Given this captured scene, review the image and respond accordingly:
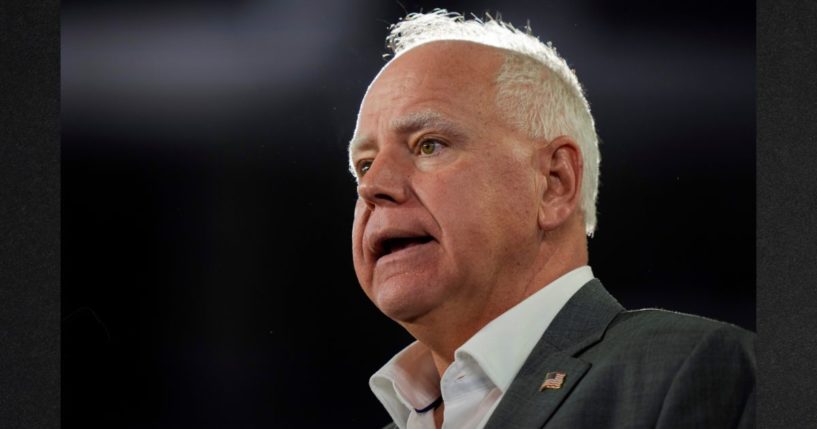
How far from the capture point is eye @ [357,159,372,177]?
219 centimetres

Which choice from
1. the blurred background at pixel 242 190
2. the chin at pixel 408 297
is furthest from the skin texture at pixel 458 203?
the blurred background at pixel 242 190

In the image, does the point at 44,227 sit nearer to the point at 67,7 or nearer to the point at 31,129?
the point at 31,129

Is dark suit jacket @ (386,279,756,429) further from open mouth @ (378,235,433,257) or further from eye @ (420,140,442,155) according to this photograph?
eye @ (420,140,442,155)

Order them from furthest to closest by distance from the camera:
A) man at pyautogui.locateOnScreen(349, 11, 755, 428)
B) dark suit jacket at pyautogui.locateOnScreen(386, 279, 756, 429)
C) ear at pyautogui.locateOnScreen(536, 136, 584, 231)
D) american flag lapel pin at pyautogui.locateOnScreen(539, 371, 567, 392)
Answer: ear at pyautogui.locateOnScreen(536, 136, 584, 231)
man at pyautogui.locateOnScreen(349, 11, 755, 428)
american flag lapel pin at pyautogui.locateOnScreen(539, 371, 567, 392)
dark suit jacket at pyautogui.locateOnScreen(386, 279, 756, 429)

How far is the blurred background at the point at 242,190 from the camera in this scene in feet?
7.19

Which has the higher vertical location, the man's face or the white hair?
the white hair

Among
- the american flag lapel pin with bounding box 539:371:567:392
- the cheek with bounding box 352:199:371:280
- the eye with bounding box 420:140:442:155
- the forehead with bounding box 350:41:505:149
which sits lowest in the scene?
the american flag lapel pin with bounding box 539:371:567:392

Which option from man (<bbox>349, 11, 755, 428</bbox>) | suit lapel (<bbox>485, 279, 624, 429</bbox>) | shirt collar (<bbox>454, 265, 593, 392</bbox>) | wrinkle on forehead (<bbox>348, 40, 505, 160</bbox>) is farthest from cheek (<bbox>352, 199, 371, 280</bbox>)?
suit lapel (<bbox>485, 279, 624, 429</bbox>)

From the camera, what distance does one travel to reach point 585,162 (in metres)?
2.14

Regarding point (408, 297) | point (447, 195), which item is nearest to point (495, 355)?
point (408, 297)

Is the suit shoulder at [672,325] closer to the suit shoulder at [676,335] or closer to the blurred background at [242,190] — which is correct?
the suit shoulder at [676,335]

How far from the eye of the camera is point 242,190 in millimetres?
2424

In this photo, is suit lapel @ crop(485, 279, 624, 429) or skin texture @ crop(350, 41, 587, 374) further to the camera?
skin texture @ crop(350, 41, 587, 374)

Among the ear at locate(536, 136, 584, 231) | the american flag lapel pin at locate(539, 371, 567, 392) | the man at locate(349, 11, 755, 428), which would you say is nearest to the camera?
the american flag lapel pin at locate(539, 371, 567, 392)
